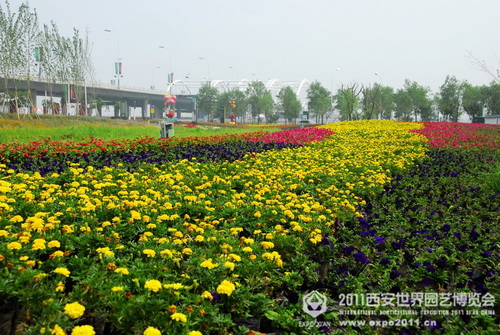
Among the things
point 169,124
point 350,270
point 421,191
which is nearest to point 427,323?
point 350,270

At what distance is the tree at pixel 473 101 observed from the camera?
52.1 meters

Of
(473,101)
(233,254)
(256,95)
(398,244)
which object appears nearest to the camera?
(233,254)

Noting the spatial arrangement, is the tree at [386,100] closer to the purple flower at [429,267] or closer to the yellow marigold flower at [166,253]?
the purple flower at [429,267]

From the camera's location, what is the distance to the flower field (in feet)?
7.68

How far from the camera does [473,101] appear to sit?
175ft

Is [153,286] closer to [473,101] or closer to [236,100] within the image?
[473,101]

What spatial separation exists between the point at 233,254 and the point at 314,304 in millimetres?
747

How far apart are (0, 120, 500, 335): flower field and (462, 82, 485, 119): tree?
54.3 m

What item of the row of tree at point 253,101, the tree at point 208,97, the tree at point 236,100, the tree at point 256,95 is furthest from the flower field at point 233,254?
the tree at point 208,97

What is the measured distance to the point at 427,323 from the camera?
2475 millimetres

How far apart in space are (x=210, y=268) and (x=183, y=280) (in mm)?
215

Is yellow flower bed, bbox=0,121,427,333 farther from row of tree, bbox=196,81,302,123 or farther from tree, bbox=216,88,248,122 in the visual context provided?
tree, bbox=216,88,248,122

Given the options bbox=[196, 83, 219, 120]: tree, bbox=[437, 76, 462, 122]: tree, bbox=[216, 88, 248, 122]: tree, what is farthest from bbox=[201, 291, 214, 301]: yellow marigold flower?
bbox=[196, 83, 219, 120]: tree

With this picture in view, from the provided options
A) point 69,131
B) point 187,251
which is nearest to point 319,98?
point 69,131
